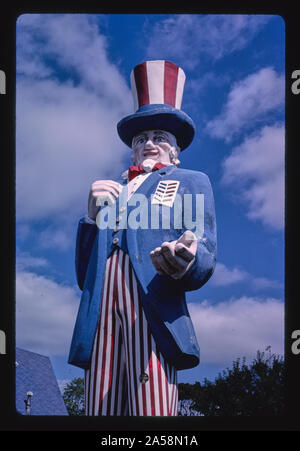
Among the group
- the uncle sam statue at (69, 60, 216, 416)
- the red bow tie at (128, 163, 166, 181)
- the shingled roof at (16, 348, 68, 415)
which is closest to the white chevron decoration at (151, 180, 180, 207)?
the uncle sam statue at (69, 60, 216, 416)

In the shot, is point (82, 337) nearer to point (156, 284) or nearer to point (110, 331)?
point (110, 331)

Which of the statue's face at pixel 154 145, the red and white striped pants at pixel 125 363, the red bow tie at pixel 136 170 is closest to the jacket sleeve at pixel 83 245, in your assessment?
the red and white striped pants at pixel 125 363

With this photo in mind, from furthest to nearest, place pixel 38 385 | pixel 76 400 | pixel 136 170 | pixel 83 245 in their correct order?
pixel 76 400 → pixel 38 385 → pixel 136 170 → pixel 83 245

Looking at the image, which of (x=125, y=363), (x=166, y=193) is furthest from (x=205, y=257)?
(x=125, y=363)

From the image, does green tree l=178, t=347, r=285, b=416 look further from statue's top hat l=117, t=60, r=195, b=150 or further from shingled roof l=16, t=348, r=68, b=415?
statue's top hat l=117, t=60, r=195, b=150

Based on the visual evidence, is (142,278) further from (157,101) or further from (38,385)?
(38,385)

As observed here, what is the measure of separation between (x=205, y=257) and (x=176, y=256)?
259 mm

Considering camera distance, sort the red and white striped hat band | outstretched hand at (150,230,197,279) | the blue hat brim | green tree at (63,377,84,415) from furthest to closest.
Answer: green tree at (63,377,84,415) < the red and white striped hat band < the blue hat brim < outstretched hand at (150,230,197,279)

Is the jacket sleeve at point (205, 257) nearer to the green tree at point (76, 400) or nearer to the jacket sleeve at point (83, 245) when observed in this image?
the jacket sleeve at point (83, 245)

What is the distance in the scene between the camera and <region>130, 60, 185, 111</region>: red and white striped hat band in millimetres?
4758

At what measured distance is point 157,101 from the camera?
4.76 metres

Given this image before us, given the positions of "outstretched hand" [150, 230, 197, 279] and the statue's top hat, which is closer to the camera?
"outstretched hand" [150, 230, 197, 279]
